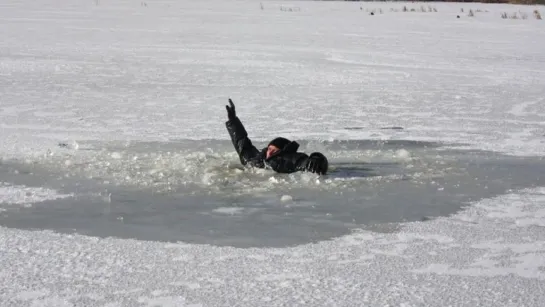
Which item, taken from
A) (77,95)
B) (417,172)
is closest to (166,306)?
(417,172)

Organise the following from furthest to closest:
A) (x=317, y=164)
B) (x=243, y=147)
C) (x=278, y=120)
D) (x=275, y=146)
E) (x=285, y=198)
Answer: (x=278, y=120), (x=243, y=147), (x=275, y=146), (x=317, y=164), (x=285, y=198)

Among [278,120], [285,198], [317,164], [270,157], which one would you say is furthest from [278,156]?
[278,120]

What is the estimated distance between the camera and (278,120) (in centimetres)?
972

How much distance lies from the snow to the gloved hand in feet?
2.31

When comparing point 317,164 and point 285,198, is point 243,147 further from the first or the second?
point 285,198

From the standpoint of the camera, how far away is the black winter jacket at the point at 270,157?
266 inches

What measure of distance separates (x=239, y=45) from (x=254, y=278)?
15186 mm

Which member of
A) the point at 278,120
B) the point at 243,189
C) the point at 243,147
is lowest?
the point at 278,120

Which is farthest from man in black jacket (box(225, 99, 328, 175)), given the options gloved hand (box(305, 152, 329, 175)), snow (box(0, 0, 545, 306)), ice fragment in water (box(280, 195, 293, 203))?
ice fragment in water (box(280, 195, 293, 203))

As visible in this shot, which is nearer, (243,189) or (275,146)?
(243,189)

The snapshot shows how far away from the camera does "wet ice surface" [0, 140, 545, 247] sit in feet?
17.2

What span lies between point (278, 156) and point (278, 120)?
9.57 ft

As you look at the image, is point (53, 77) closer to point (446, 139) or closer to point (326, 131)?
point (326, 131)

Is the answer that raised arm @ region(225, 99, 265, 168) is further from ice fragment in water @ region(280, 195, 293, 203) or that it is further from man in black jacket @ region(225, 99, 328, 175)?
ice fragment in water @ region(280, 195, 293, 203)
